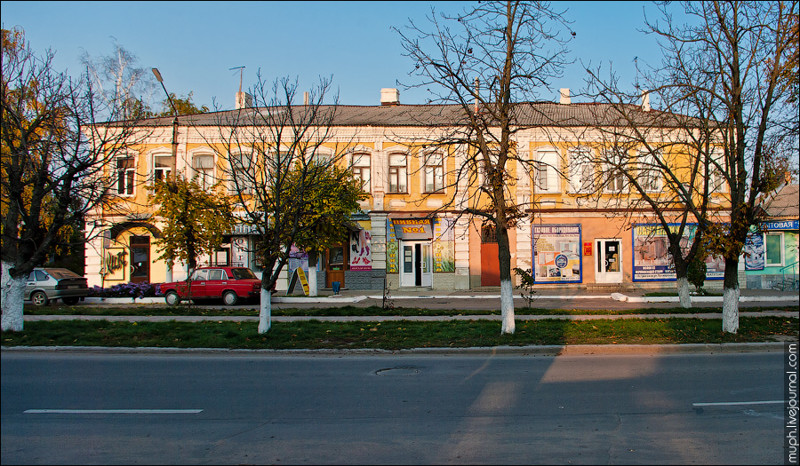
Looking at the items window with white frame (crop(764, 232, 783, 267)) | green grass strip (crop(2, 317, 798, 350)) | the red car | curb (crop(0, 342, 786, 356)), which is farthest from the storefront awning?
window with white frame (crop(764, 232, 783, 267))

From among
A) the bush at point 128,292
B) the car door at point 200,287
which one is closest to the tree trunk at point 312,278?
the car door at point 200,287

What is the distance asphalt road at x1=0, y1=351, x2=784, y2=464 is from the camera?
550cm

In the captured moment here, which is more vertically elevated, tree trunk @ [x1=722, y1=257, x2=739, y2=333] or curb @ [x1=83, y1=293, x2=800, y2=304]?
tree trunk @ [x1=722, y1=257, x2=739, y2=333]

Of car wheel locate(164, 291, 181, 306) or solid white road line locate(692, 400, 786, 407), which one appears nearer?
solid white road line locate(692, 400, 786, 407)

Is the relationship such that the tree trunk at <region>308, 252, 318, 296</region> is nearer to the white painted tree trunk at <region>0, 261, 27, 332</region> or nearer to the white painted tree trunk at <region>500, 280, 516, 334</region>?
the white painted tree trunk at <region>0, 261, 27, 332</region>

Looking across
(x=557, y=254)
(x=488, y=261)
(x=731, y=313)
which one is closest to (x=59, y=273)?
(x=488, y=261)

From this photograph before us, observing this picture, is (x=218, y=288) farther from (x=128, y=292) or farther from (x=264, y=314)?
(x=264, y=314)

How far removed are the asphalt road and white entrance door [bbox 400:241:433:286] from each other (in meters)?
18.4

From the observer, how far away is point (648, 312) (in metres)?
16.7

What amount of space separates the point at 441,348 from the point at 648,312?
28.7 feet

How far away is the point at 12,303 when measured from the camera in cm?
1255

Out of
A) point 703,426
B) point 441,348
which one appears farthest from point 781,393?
point 441,348

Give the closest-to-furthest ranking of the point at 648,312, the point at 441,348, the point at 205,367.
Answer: the point at 205,367 < the point at 441,348 < the point at 648,312

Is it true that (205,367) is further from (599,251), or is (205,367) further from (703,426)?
(599,251)
